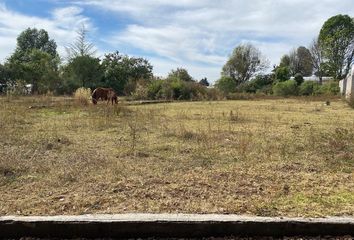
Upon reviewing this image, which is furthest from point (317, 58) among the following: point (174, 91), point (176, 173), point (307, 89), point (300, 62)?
point (176, 173)

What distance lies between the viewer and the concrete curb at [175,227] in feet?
10.4

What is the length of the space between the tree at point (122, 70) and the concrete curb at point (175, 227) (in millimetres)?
32689

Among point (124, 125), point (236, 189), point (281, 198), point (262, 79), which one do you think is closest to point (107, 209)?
point (236, 189)

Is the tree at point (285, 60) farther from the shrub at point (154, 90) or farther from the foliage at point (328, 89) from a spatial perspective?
the shrub at point (154, 90)

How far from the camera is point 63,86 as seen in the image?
34.5 m

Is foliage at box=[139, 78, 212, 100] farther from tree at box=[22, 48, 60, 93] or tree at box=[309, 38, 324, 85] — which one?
tree at box=[309, 38, 324, 85]

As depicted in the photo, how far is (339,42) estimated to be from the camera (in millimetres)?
46844

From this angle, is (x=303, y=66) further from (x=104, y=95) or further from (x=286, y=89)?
(x=104, y=95)

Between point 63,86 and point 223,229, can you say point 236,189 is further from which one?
point 63,86

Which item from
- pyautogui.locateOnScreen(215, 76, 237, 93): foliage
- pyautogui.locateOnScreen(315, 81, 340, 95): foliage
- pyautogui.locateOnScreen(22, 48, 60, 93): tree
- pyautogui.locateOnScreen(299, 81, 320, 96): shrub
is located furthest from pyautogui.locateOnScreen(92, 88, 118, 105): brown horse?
pyautogui.locateOnScreen(299, 81, 320, 96): shrub

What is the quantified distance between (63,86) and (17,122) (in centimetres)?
2527

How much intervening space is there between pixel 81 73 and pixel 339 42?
1161 inches

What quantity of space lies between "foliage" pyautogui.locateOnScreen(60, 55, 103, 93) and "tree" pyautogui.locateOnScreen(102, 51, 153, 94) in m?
2.11

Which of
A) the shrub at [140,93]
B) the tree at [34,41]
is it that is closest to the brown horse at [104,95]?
the shrub at [140,93]
